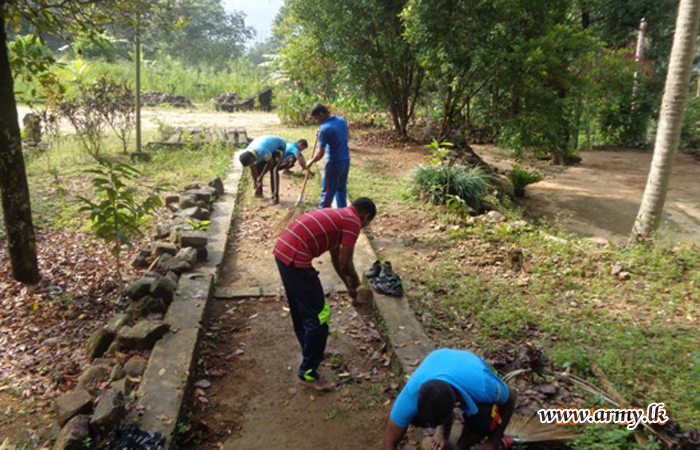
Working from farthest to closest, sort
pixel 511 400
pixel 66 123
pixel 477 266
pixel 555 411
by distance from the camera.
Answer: pixel 66 123 → pixel 477 266 → pixel 555 411 → pixel 511 400

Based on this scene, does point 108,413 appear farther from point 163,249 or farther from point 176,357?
point 163,249

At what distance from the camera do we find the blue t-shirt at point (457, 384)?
259 centimetres

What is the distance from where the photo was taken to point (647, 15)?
52.8ft

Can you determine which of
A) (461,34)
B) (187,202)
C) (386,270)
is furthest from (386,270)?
(461,34)

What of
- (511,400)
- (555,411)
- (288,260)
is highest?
(288,260)

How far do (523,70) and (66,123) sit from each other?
541 inches

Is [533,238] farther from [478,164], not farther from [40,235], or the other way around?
[40,235]

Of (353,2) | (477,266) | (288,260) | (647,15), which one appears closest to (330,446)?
(288,260)

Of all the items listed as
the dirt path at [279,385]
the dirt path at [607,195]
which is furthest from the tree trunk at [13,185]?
the dirt path at [607,195]

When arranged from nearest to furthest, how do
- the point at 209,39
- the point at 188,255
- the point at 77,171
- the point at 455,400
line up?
the point at 455,400 → the point at 188,255 → the point at 77,171 → the point at 209,39

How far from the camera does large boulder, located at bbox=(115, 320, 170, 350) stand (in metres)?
4.15

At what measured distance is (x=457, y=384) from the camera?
2604mm

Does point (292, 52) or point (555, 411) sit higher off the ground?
point (292, 52)

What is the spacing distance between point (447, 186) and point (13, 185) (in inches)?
242
